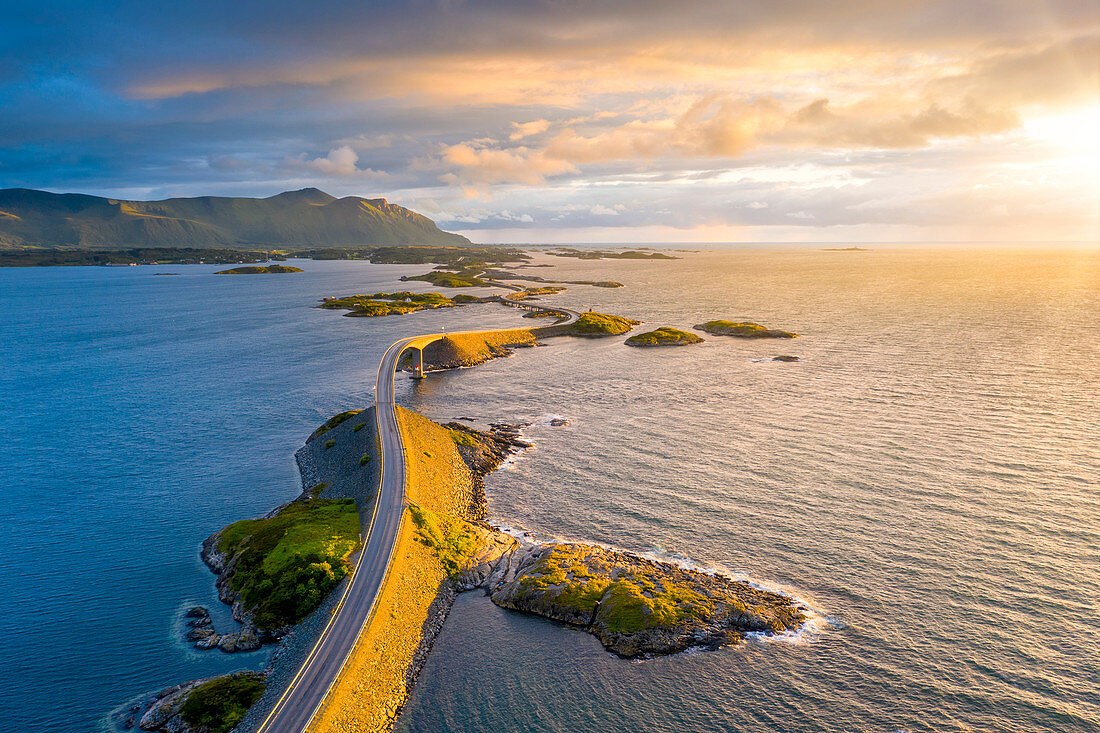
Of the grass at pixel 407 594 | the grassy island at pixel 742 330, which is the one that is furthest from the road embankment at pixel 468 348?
the grass at pixel 407 594

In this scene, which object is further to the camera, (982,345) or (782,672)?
(982,345)

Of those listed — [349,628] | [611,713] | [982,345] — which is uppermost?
[982,345]

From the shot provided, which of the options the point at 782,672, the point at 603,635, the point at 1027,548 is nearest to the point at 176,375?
the point at 603,635

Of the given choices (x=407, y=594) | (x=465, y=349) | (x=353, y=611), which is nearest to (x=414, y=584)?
(x=407, y=594)

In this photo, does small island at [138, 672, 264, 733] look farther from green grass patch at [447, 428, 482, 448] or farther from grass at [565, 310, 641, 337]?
grass at [565, 310, 641, 337]

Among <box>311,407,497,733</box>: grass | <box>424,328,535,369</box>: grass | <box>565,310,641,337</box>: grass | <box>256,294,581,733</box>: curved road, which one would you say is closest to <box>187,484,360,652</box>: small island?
<box>256,294,581,733</box>: curved road

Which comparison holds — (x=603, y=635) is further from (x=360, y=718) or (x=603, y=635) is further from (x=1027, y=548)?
(x=1027, y=548)

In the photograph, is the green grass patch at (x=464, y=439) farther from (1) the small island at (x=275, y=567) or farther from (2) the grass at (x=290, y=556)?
(2) the grass at (x=290, y=556)
